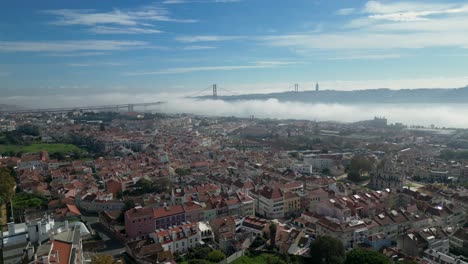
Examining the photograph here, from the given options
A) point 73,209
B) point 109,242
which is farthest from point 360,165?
point 73,209

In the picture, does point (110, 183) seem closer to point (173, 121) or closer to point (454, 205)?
point (454, 205)

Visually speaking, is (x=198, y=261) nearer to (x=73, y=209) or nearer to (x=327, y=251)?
(x=327, y=251)

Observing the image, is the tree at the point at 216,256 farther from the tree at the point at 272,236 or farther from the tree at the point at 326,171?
the tree at the point at 326,171

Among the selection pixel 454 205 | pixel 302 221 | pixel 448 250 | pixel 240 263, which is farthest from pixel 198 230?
pixel 454 205

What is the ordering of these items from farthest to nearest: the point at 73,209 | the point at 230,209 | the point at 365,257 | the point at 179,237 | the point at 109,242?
the point at 73,209
the point at 230,209
the point at 109,242
the point at 179,237
the point at 365,257

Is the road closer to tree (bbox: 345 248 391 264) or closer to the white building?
the white building

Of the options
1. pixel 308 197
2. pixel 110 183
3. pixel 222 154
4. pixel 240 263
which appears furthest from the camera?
pixel 222 154
